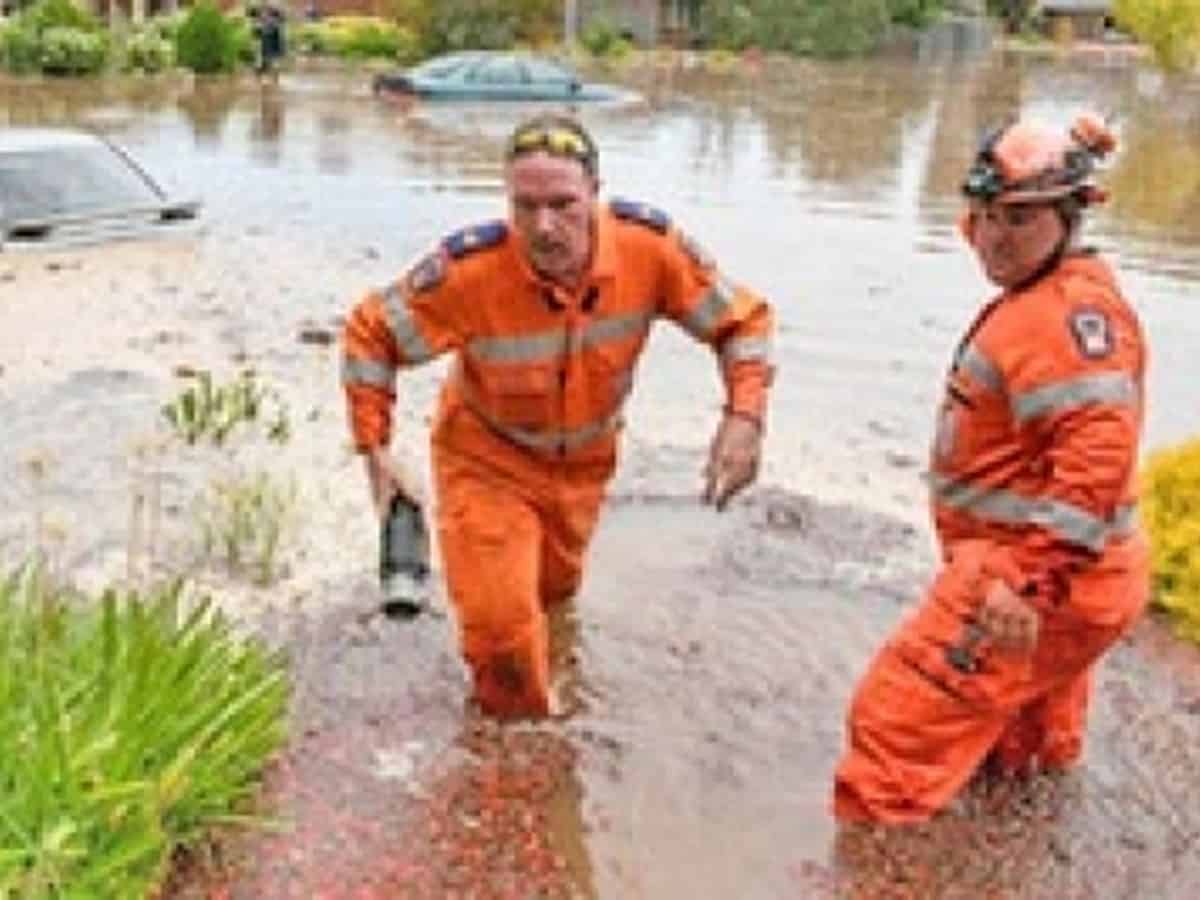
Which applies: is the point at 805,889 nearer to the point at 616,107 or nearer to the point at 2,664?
the point at 2,664

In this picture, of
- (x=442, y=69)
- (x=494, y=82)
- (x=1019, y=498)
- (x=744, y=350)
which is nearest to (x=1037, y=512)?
(x=1019, y=498)

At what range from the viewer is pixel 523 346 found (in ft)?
16.8

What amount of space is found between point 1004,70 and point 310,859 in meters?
48.1

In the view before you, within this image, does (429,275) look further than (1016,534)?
Yes

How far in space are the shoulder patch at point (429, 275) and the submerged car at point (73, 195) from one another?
8.10m

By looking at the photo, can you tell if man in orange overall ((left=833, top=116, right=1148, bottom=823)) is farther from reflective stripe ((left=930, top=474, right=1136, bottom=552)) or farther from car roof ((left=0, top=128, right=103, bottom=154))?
car roof ((left=0, top=128, right=103, bottom=154))

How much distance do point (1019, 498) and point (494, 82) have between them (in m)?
26.6

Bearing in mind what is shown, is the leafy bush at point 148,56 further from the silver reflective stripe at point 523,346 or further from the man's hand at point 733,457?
the man's hand at point 733,457

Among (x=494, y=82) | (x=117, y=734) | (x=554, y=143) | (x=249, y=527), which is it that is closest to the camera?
(x=117, y=734)

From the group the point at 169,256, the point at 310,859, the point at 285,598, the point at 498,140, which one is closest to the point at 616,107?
the point at 498,140

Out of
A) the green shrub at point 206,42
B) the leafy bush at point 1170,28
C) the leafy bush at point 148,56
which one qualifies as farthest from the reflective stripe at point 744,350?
the leafy bush at point 1170,28

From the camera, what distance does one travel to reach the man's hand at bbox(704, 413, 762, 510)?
5.09 meters

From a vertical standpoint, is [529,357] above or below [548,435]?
above

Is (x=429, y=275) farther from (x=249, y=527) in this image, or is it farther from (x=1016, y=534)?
(x=249, y=527)
